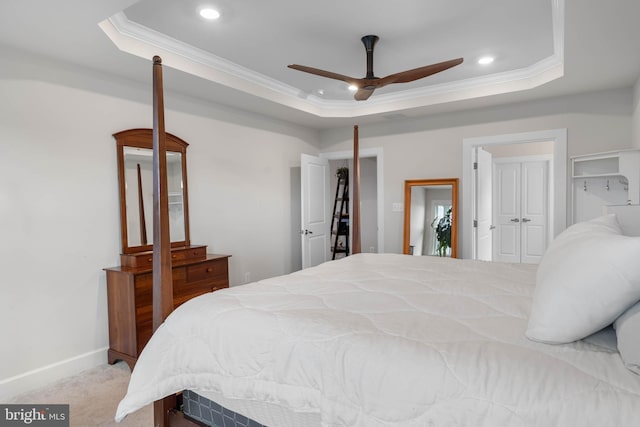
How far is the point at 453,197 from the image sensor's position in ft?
15.1

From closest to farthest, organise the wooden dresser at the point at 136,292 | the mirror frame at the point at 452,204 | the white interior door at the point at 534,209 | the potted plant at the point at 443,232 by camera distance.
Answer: the wooden dresser at the point at 136,292 → the mirror frame at the point at 452,204 → the potted plant at the point at 443,232 → the white interior door at the point at 534,209

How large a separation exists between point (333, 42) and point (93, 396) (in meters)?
3.08

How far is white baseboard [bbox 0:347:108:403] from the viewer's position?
2482 millimetres

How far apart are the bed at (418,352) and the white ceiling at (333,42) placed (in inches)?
61.8

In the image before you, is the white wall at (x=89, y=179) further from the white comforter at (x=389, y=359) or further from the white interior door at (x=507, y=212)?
the white interior door at (x=507, y=212)

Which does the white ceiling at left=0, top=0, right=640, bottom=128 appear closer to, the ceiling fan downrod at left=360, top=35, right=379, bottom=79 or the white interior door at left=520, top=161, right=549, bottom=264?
the ceiling fan downrod at left=360, top=35, right=379, bottom=79

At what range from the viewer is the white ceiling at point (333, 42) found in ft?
7.47

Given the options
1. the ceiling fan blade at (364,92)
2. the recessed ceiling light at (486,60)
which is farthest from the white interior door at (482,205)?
the ceiling fan blade at (364,92)

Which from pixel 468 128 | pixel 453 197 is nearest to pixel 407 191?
pixel 453 197

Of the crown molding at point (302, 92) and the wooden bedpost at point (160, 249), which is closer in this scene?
the wooden bedpost at point (160, 249)

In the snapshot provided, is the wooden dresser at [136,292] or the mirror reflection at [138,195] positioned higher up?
the mirror reflection at [138,195]

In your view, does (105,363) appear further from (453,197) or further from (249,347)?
(453,197)

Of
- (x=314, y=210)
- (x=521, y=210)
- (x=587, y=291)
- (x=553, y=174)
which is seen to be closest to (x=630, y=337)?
(x=587, y=291)

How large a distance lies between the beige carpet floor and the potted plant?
12.1 feet
